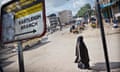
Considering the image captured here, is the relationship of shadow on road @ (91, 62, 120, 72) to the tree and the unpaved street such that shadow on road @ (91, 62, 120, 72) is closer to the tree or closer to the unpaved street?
the unpaved street

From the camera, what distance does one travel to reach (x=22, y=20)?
0.66 metres

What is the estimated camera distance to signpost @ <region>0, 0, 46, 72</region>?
2.01 feet

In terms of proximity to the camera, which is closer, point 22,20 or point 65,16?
point 22,20

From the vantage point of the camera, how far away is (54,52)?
1.19 m

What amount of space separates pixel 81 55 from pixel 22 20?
537 millimetres

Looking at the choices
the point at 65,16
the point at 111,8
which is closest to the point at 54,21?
the point at 65,16

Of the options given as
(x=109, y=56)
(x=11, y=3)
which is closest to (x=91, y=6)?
(x=109, y=56)

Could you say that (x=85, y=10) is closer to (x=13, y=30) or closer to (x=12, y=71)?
(x=13, y=30)

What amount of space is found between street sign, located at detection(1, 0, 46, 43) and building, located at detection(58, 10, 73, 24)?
407mm

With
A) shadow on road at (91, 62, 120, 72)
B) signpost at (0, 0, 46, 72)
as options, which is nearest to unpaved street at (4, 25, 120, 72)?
shadow on road at (91, 62, 120, 72)

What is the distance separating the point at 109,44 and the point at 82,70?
22 cm

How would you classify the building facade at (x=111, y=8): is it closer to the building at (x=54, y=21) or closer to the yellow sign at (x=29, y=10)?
the building at (x=54, y=21)

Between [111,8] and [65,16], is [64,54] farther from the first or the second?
[111,8]

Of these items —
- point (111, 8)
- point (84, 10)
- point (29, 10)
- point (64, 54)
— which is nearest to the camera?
point (29, 10)
